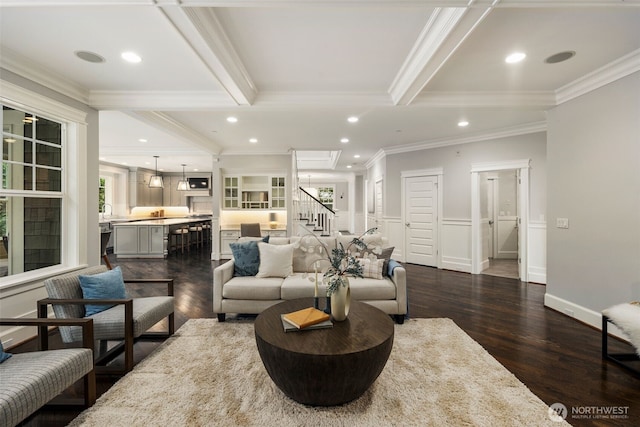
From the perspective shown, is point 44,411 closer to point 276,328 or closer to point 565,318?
point 276,328

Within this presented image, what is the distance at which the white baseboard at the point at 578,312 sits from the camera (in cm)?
300

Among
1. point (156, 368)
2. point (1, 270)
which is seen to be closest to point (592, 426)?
point (156, 368)

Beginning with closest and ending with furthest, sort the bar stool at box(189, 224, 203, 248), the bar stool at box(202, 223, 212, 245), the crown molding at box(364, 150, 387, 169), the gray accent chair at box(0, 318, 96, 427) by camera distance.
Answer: the gray accent chair at box(0, 318, 96, 427)
the crown molding at box(364, 150, 387, 169)
the bar stool at box(189, 224, 203, 248)
the bar stool at box(202, 223, 212, 245)

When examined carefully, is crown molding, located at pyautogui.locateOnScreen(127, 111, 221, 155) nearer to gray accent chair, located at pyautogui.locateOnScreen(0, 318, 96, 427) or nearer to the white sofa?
the white sofa

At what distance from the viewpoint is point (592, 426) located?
1.74 m

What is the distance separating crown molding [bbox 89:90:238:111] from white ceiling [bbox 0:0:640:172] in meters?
0.01

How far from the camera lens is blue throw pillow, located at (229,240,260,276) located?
3.46 metres

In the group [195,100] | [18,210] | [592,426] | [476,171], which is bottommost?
[592,426]

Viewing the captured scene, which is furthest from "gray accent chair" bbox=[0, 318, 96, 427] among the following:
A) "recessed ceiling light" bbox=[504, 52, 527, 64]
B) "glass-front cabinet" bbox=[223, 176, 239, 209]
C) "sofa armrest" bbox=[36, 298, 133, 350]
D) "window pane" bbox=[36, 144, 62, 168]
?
"glass-front cabinet" bbox=[223, 176, 239, 209]

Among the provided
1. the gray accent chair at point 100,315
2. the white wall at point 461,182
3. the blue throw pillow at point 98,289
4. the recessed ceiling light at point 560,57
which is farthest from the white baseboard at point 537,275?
the blue throw pillow at point 98,289

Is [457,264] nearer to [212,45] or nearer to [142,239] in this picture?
[212,45]

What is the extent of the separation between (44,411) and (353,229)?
1038 cm

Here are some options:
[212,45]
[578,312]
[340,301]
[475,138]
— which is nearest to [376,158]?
[475,138]

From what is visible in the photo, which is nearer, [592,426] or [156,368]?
[592,426]
